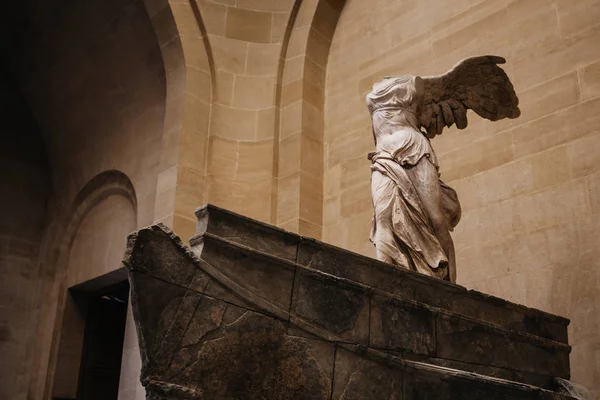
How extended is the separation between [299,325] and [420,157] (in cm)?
203

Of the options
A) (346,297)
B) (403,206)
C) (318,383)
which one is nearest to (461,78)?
(403,206)

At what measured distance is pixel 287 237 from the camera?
4195 millimetres

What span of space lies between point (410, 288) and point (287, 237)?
894mm

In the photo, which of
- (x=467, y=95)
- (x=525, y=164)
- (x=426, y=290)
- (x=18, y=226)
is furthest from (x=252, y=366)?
(x=18, y=226)

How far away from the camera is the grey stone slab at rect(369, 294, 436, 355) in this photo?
431 cm

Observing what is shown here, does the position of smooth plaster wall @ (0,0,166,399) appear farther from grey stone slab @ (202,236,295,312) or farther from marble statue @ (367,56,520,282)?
grey stone slab @ (202,236,295,312)

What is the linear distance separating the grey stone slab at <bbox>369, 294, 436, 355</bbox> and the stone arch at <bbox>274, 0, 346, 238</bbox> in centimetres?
398

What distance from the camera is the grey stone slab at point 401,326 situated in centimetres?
431

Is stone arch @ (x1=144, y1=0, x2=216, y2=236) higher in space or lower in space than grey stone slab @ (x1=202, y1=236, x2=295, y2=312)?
higher

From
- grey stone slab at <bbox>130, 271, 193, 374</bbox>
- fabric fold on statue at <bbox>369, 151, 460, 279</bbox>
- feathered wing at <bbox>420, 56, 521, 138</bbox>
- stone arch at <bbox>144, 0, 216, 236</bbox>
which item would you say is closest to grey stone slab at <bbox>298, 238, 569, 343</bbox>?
fabric fold on statue at <bbox>369, 151, 460, 279</bbox>

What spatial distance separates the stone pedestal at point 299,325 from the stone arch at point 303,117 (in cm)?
390

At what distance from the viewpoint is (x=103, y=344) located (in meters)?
9.52

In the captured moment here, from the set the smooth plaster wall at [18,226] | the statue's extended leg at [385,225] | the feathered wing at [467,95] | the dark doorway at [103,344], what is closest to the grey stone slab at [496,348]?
the statue's extended leg at [385,225]

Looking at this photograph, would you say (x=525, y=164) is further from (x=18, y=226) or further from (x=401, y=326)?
(x=18, y=226)
